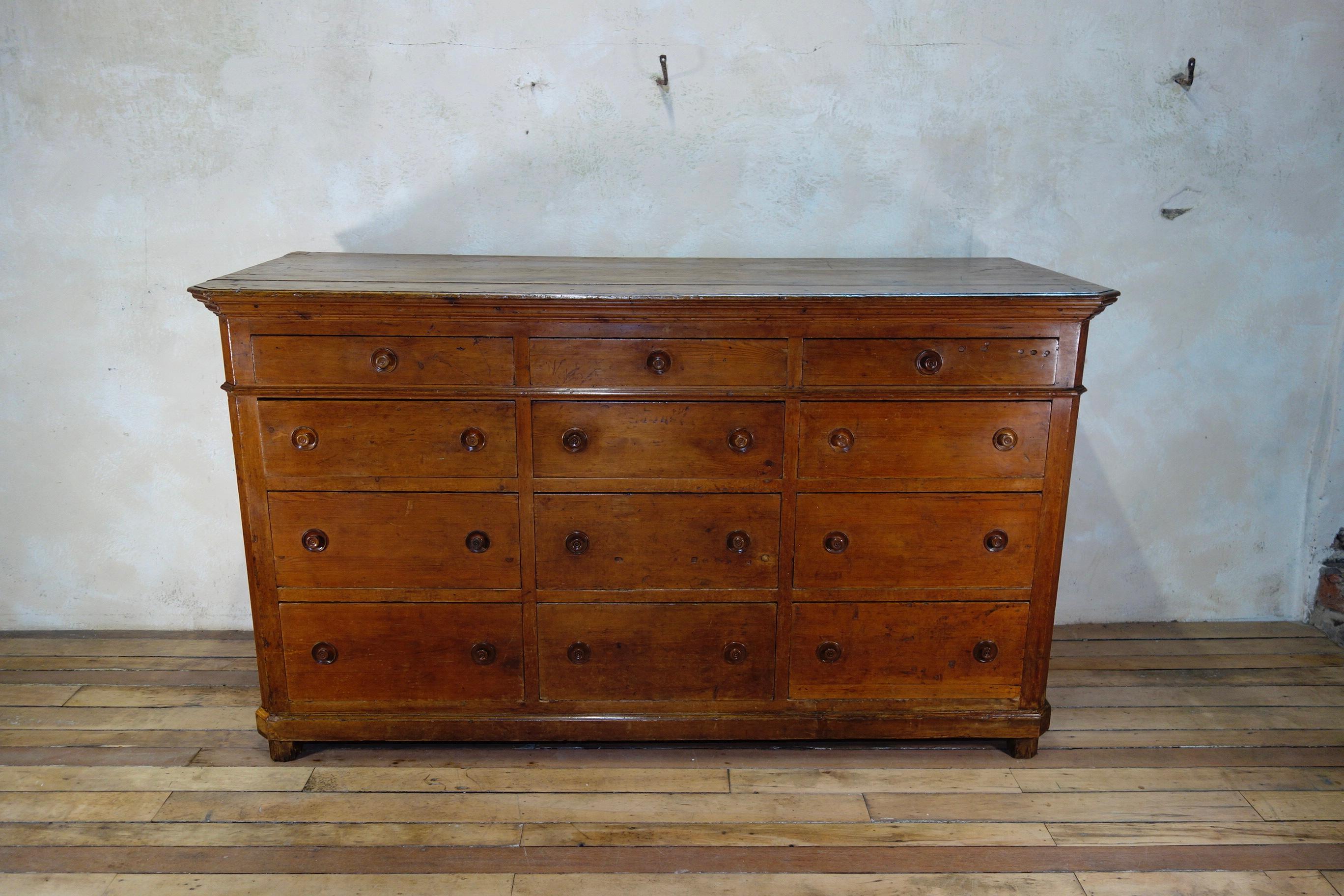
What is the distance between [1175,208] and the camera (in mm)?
2932

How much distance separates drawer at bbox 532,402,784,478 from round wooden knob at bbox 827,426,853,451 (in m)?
0.12

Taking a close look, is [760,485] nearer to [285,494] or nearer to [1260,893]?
[285,494]

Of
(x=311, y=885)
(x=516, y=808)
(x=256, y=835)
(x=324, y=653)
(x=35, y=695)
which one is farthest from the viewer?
(x=35, y=695)

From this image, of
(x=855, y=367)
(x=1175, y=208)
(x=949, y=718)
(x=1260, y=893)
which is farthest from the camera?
(x=1175, y=208)

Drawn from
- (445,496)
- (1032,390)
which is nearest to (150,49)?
(445,496)

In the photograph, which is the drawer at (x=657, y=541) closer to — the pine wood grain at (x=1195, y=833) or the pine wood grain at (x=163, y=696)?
the pine wood grain at (x=1195, y=833)

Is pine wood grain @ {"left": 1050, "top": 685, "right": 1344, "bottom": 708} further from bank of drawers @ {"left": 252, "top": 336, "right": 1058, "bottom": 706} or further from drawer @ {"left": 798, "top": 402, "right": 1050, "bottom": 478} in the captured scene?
drawer @ {"left": 798, "top": 402, "right": 1050, "bottom": 478}

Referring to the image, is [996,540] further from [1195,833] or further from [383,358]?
[383,358]

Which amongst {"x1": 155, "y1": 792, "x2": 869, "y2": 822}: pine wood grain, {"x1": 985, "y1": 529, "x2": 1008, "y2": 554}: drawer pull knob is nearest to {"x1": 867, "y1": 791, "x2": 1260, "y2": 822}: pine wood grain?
{"x1": 155, "y1": 792, "x2": 869, "y2": 822}: pine wood grain

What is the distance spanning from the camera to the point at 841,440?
2273 millimetres

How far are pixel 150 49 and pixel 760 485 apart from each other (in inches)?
83.4

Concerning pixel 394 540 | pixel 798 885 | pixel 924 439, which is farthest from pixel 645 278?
pixel 798 885

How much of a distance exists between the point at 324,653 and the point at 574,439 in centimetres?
83

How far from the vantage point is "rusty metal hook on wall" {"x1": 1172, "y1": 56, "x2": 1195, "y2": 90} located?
2814mm
